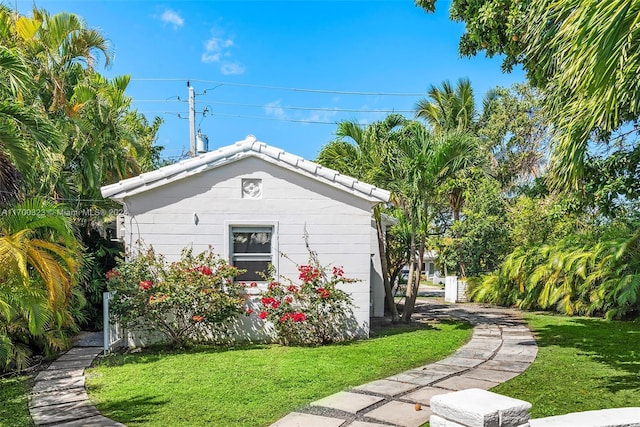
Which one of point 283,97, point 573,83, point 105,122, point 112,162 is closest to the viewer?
point 573,83

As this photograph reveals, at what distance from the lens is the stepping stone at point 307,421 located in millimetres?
4512

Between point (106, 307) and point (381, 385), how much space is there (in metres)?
5.46

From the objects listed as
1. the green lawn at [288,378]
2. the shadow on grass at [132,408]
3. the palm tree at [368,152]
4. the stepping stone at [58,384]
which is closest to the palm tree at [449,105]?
the palm tree at [368,152]

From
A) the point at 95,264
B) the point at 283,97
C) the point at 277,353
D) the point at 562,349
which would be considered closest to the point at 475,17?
the point at 562,349

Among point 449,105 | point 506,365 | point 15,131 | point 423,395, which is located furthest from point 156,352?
point 449,105

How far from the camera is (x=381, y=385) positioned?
234 inches

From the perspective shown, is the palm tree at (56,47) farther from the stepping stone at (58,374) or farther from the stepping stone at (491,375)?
the stepping stone at (491,375)

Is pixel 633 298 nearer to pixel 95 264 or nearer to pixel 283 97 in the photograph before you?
pixel 95 264

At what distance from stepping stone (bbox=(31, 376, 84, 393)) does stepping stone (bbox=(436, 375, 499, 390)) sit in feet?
17.3

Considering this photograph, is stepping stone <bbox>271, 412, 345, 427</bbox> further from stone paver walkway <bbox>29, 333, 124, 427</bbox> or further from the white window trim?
the white window trim

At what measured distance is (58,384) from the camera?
635cm

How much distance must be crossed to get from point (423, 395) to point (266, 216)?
5026mm

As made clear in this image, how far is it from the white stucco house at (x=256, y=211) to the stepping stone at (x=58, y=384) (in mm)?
2916

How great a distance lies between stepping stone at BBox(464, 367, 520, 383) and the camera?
6.23 m
